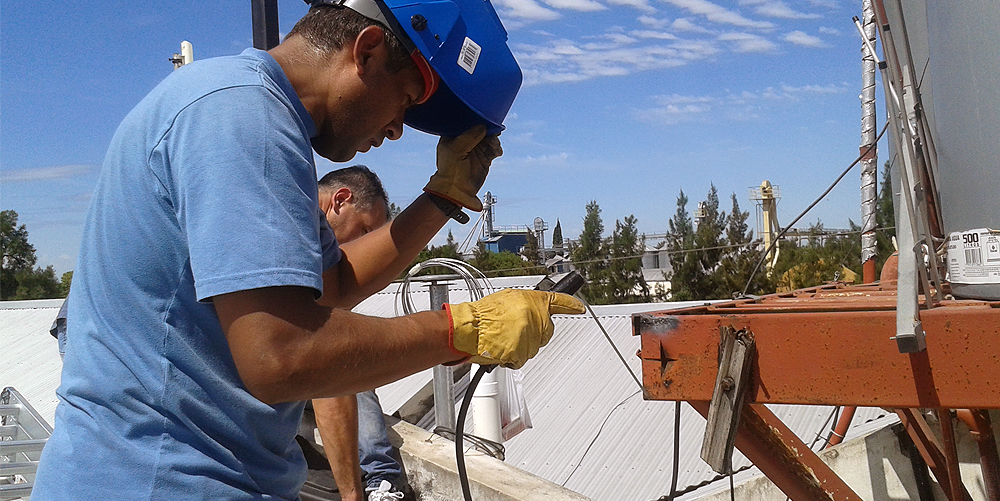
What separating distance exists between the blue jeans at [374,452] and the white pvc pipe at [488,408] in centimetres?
56

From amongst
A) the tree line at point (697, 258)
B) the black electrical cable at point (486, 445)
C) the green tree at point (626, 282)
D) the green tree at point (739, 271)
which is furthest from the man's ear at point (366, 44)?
the green tree at point (626, 282)

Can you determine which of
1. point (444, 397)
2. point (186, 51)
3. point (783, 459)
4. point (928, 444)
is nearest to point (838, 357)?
point (783, 459)

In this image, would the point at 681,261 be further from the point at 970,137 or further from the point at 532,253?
the point at 970,137

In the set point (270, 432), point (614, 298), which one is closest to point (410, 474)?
point (270, 432)

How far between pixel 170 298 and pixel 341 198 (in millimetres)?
2634

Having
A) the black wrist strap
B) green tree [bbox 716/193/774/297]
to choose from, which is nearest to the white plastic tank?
the black wrist strap

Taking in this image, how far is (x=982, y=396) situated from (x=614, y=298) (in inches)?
1106

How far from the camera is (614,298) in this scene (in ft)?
96.5

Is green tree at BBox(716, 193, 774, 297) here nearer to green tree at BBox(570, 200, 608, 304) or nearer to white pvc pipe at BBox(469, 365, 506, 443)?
green tree at BBox(570, 200, 608, 304)

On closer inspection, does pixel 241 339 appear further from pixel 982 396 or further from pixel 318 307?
pixel 982 396

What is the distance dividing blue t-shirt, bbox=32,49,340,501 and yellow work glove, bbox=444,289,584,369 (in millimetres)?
385

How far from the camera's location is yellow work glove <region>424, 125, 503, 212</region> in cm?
230

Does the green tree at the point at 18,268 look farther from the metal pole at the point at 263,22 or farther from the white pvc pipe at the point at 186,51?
the metal pole at the point at 263,22

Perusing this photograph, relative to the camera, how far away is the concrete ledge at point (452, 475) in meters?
3.65
